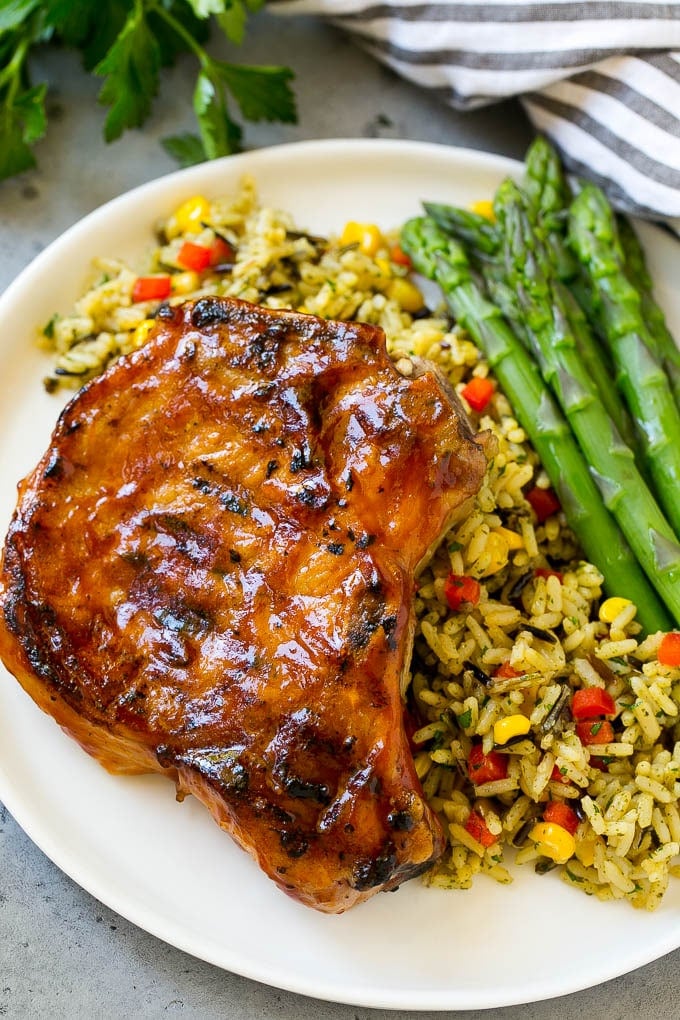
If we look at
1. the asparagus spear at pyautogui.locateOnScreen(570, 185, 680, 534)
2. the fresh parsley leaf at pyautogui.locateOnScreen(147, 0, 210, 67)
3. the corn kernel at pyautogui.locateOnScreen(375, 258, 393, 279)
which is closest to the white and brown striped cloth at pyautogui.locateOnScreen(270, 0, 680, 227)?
the asparagus spear at pyautogui.locateOnScreen(570, 185, 680, 534)

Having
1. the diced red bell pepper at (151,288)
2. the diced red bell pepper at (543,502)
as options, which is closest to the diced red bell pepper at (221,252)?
the diced red bell pepper at (151,288)

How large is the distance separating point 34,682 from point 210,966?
Answer: 1482 millimetres

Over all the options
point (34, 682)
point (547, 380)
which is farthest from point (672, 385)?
point (34, 682)

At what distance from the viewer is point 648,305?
4.95m

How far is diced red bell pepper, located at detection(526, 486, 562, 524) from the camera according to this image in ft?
15.0

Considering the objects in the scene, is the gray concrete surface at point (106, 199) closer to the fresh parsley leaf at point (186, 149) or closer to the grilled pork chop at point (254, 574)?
the fresh parsley leaf at point (186, 149)

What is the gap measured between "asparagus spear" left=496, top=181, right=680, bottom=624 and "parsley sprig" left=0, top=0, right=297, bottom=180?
1622mm

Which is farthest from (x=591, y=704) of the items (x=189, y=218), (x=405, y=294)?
(x=189, y=218)

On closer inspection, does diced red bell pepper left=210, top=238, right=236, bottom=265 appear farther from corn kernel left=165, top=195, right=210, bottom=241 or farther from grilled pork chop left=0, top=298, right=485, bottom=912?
grilled pork chop left=0, top=298, right=485, bottom=912

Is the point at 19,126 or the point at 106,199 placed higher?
the point at 19,126

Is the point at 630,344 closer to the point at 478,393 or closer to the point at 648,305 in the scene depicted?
the point at 648,305

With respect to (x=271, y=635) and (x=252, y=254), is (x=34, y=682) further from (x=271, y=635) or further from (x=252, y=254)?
(x=252, y=254)

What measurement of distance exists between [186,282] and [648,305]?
7.55ft

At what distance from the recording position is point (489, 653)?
4.14 metres
